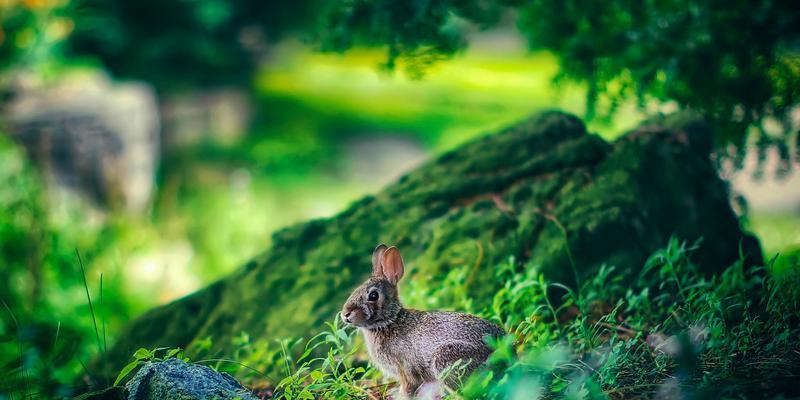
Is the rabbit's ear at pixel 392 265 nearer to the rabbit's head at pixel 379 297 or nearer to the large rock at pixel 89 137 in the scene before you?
the rabbit's head at pixel 379 297

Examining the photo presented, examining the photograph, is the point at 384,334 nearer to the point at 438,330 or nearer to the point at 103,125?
the point at 438,330

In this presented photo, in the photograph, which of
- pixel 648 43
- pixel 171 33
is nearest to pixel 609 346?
pixel 648 43

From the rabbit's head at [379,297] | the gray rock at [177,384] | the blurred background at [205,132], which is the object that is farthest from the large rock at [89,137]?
the rabbit's head at [379,297]

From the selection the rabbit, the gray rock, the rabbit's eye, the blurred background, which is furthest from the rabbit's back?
the blurred background

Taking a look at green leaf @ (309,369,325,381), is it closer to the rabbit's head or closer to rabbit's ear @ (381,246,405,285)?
the rabbit's head

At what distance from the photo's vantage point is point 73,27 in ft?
31.6

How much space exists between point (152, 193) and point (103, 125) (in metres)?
1.04

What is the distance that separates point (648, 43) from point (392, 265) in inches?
70.5

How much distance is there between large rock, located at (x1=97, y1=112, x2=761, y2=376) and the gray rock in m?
1.09

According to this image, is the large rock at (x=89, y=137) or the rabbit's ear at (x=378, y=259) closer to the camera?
the rabbit's ear at (x=378, y=259)

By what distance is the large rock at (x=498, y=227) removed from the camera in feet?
14.0

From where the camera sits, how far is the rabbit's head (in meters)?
3.29

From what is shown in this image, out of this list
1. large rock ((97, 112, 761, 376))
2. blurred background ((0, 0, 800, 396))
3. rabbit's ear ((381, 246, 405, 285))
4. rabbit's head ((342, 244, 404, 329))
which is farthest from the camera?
blurred background ((0, 0, 800, 396))

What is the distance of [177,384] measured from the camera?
9.87ft
